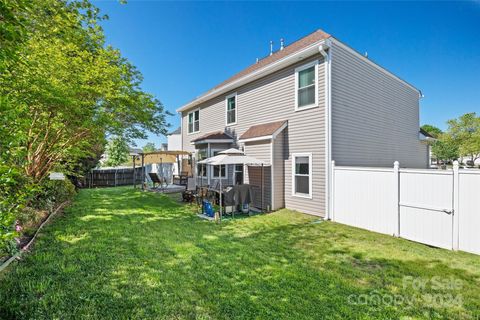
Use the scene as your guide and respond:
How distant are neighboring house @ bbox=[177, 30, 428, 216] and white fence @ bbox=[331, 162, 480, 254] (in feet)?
2.76

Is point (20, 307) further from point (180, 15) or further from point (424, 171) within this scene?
point (180, 15)

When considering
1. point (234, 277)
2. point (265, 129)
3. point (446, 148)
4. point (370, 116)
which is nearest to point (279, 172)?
point (265, 129)

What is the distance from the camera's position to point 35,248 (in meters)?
4.69

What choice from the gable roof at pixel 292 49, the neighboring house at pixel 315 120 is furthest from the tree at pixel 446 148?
the gable roof at pixel 292 49

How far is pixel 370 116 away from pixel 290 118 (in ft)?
12.1

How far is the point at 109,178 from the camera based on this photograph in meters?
19.3

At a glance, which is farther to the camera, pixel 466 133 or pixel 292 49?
pixel 466 133

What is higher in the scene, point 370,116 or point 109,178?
point 370,116

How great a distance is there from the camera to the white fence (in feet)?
15.8

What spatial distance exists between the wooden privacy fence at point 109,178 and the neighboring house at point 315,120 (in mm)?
11844

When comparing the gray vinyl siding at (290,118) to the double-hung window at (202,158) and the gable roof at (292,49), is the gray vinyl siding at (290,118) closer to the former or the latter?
the gable roof at (292,49)

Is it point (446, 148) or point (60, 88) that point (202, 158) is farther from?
point (446, 148)

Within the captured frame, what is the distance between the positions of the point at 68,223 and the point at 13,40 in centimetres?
561

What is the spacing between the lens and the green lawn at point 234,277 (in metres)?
2.88
